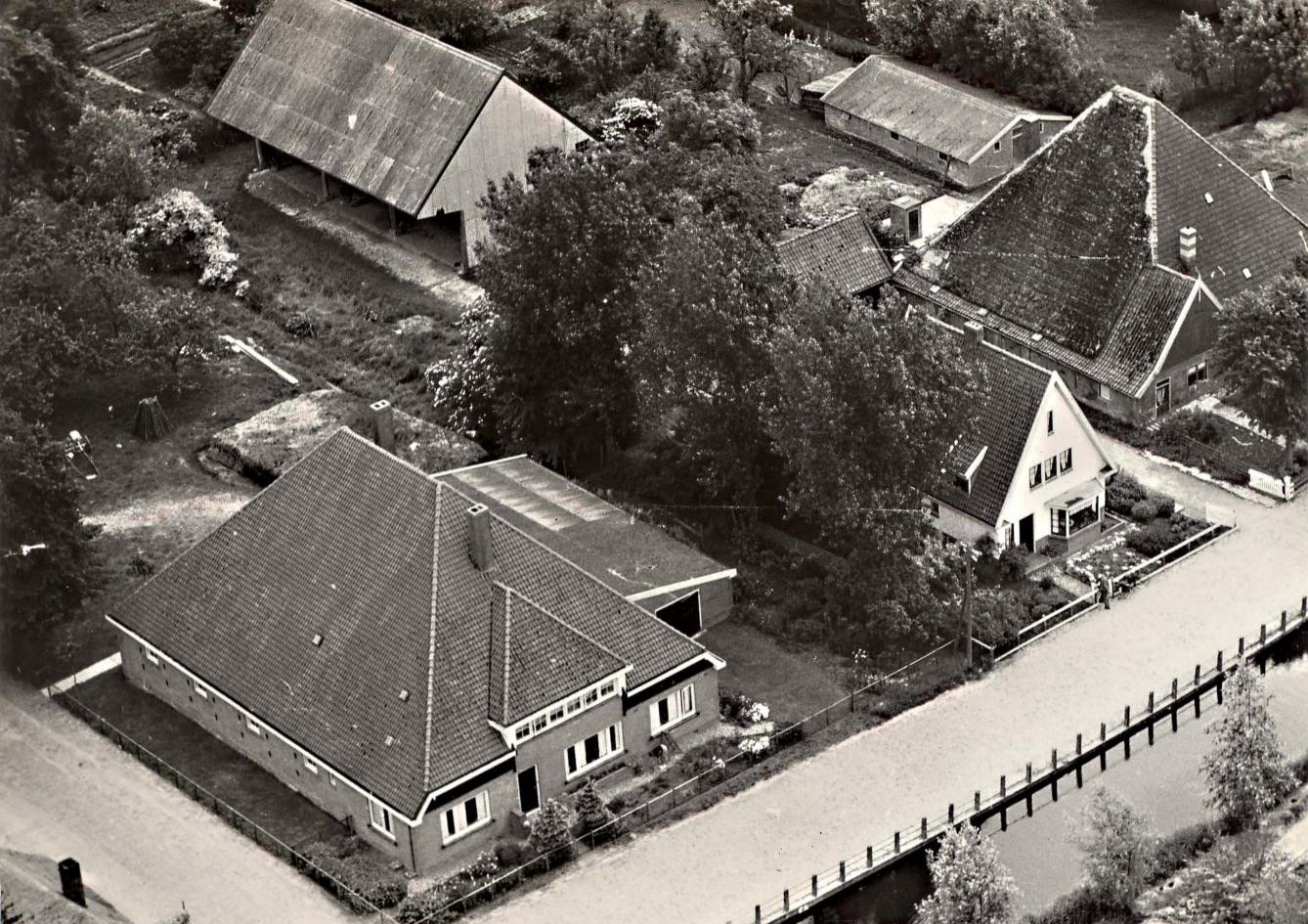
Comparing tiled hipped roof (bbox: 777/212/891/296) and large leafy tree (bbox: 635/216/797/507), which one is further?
tiled hipped roof (bbox: 777/212/891/296)

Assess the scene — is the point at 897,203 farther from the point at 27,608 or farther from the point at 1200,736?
the point at 27,608

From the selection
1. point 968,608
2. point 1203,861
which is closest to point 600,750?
point 968,608

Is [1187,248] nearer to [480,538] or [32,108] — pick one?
[480,538]

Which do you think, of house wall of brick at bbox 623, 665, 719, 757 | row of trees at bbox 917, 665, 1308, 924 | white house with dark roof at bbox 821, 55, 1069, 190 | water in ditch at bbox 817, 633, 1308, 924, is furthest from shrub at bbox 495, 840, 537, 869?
white house with dark roof at bbox 821, 55, 1069, 190

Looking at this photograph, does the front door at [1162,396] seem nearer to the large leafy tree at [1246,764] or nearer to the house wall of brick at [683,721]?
the large leafy tree at [1246,764]

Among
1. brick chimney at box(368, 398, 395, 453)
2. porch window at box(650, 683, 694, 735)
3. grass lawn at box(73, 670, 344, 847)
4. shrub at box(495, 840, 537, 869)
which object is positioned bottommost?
grass lawn at box(73, 670, 344, 847)

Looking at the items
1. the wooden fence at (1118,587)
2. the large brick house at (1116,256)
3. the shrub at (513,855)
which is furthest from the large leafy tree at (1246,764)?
the large brick house at (1116,256)

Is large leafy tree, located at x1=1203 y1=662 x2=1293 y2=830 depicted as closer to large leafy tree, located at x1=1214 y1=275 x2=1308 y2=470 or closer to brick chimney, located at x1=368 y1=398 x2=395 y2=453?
large leafy tree, located at x1=1214 y1=275 x2=1308 y2=470
